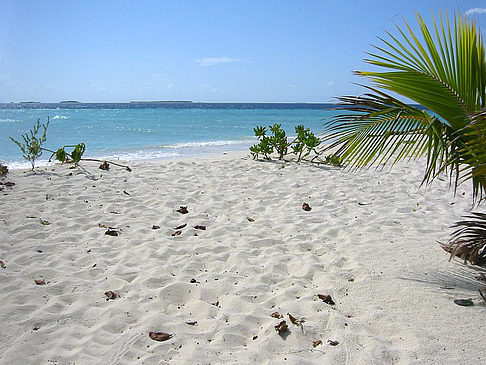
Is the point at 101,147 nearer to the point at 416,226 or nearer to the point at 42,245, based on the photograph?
the point at 42,245

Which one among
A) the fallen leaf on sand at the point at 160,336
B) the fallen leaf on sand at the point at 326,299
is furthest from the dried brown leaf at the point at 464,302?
the fallen leaf on sand at the point at 160,336

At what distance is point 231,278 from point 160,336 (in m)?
0.85

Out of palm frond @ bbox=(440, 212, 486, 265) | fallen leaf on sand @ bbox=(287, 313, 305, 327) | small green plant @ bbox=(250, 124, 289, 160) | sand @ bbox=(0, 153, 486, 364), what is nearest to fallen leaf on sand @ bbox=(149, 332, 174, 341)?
sand @ bbox=(0, 153, 486, 364)

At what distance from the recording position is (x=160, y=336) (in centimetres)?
225

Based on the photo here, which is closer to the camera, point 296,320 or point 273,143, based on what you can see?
point 296,320

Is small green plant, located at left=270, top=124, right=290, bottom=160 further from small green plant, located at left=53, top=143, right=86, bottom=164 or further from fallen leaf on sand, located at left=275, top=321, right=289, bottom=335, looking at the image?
fallen leaf on sand, located at left=275, top=321, right=289, bottom=335

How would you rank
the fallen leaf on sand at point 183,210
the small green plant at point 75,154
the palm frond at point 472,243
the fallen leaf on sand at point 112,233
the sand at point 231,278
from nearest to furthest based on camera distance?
the sand at point 231,278 → the palm frond at point 472,243 → the fallen leaf on sand at point 112,233 → the fallen leaf on sand at point 183,210 → the small green plant at point 75,154

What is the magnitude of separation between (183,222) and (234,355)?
7.39 feet

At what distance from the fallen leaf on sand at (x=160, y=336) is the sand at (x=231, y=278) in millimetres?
19

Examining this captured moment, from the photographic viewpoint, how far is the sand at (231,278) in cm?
216

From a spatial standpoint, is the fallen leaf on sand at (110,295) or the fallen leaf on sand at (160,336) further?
the fallen leaf on sand at (110,295)

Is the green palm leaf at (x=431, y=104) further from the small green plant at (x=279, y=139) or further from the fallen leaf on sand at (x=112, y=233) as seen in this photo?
the small green plant at (x=279, y=139)

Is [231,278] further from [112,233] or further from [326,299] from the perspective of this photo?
[112,233]

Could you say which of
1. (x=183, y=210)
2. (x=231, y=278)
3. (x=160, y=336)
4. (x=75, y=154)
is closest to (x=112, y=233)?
(x=183, y=210)
